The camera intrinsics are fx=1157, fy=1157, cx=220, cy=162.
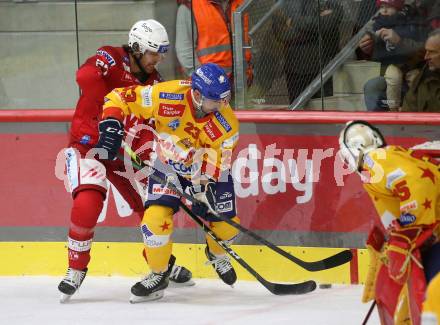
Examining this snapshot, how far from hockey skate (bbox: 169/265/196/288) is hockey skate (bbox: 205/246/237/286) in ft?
0.76

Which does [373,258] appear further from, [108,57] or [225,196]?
[108,57]

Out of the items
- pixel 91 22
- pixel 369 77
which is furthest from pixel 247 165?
pixel 91 22

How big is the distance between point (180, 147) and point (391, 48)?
117 cm

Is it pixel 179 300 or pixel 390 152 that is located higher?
pixel 390 152

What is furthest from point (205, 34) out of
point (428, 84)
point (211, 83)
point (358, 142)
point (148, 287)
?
point (358, 142)

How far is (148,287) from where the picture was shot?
17.9ft

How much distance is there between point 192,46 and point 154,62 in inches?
22.0

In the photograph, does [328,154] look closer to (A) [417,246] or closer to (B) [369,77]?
(B) [369,77]

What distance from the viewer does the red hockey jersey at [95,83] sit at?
5605mm

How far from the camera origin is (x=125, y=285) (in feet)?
19.3

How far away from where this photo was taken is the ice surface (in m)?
5.15

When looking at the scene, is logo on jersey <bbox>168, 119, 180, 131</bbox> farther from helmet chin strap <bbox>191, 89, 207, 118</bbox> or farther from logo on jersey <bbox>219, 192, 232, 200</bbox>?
logo on jersey <bbox>219, 192, 232, 200</bbox>

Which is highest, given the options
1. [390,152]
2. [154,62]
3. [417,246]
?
→ [154,62]

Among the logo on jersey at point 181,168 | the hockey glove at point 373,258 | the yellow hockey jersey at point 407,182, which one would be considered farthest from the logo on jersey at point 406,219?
the logo on jersey at point 181,168
